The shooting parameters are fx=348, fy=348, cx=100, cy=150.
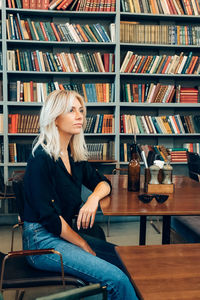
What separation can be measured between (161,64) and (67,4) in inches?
53.7

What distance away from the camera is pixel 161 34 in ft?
14.4

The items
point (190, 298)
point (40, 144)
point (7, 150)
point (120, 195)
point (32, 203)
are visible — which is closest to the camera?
→ point (190, 298)

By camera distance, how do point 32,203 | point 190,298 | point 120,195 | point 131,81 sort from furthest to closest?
1. point 131,81
2. point 120,195
3. point 32,203
4. point 190,298

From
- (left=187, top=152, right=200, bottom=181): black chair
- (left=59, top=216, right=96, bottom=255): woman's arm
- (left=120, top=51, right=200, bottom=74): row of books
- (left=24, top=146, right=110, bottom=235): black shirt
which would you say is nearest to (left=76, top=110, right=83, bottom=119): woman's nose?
(left=24, top=146, right=110, bottom=235): black shirt

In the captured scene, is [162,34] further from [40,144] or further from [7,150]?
[40,144]

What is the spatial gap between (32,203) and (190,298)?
964mm

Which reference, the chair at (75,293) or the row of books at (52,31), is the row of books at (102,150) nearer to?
the row of books at (52,31)

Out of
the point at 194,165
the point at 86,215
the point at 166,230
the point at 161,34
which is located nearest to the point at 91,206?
the point at 86,215

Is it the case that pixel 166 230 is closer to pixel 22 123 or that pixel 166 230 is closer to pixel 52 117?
pixel 52 117

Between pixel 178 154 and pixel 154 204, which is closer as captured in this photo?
pixel 154 204

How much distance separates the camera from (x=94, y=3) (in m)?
4.24

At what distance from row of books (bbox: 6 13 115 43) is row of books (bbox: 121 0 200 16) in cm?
34

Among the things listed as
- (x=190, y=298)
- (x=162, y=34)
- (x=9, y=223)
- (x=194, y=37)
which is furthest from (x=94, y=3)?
(x=190, y=298)

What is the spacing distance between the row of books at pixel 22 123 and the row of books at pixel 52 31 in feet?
3.04
